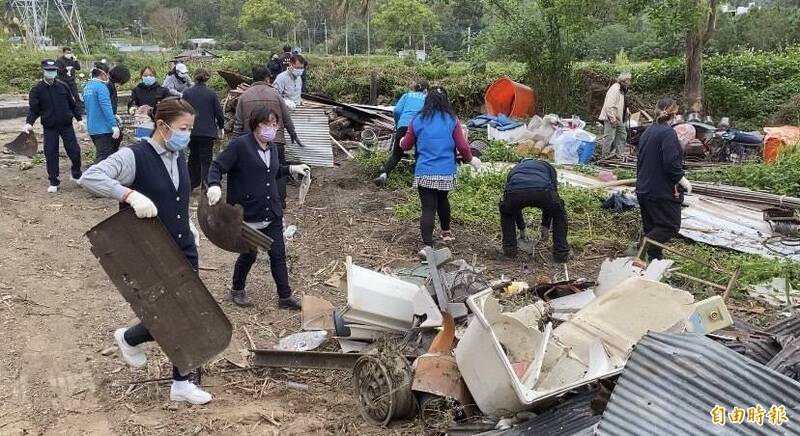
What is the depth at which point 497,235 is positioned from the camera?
781cm

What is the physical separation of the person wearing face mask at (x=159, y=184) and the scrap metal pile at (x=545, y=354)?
0.79 meters

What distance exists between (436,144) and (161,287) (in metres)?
3.46

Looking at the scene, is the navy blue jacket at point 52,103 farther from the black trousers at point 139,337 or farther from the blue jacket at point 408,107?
the black trousers at point 139,337

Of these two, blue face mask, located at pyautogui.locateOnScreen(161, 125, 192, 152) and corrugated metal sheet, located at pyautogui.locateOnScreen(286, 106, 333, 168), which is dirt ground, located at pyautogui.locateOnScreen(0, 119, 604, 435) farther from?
blue face mask, located at pyautogui.locateOnScreen(161, 125, 192, 152)

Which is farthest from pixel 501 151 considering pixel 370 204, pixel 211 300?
pixel 211 300

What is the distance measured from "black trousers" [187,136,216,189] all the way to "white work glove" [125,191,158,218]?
5291 mm

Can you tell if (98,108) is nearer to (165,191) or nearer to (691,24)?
(165,191)

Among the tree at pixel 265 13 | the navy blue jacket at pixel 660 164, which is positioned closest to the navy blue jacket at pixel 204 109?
the navy blue jacket at pixel 660 164

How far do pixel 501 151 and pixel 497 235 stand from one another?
169 inches

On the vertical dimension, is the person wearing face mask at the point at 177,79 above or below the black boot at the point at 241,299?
above

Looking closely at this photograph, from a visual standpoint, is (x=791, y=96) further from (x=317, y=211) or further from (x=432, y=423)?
(x=432, y=423)

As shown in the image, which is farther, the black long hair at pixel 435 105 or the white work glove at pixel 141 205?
the black long hair at pixel 435 105

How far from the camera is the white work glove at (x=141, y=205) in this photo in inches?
145

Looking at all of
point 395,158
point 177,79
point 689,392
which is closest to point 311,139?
point 395,158
